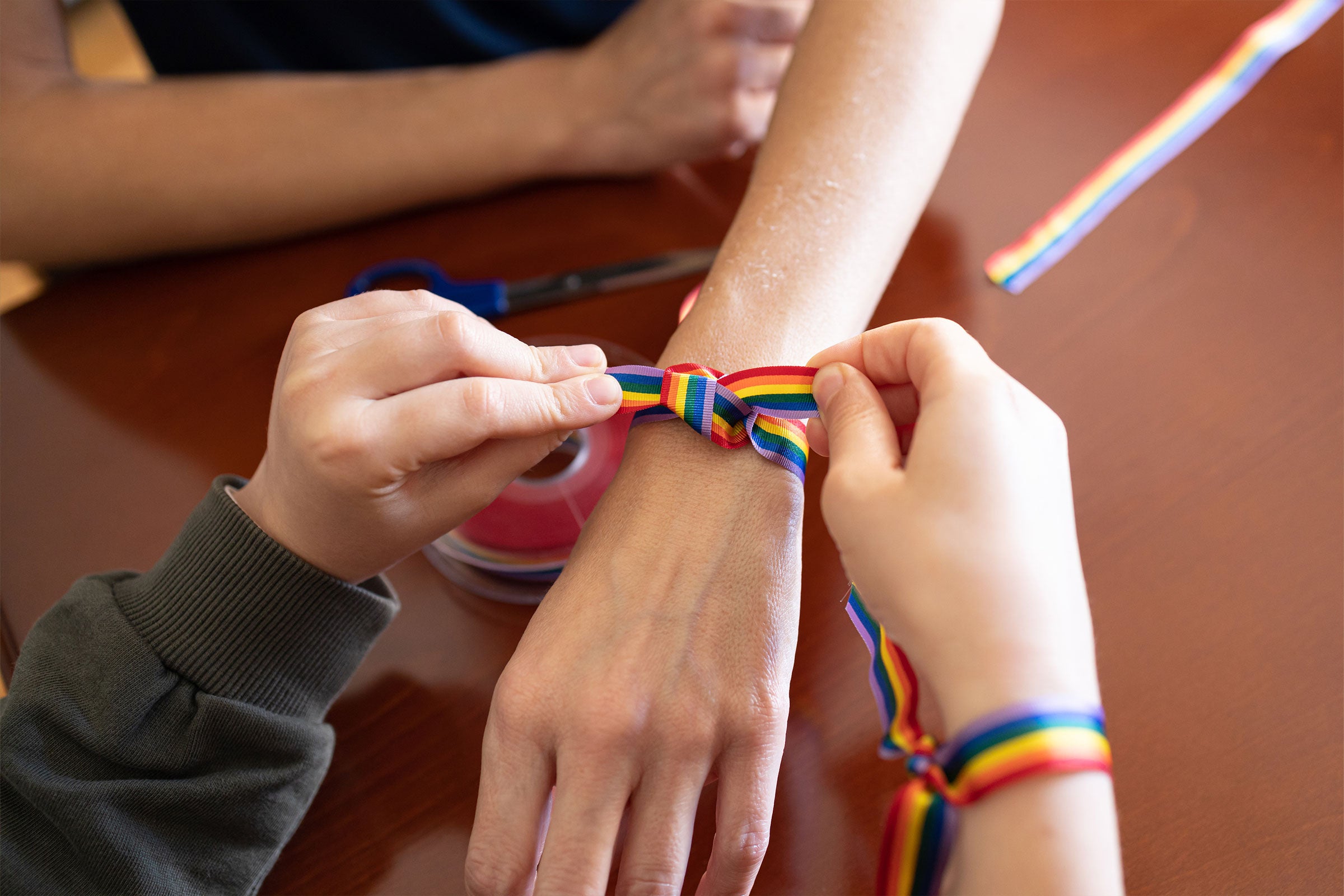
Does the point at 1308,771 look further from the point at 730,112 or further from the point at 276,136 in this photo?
the point at 276,136

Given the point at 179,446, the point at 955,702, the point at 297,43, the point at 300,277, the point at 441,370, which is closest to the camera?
the point at 955,702

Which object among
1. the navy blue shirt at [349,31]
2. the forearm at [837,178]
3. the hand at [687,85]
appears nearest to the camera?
the forearm at [837,178]

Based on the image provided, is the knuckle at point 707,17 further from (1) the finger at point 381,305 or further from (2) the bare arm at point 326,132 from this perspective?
(1) the finger at point 381,305

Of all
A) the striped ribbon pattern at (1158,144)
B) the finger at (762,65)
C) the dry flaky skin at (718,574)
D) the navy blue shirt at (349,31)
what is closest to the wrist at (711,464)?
the dry flaky skin at (718,574)

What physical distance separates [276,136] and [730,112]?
54 cm

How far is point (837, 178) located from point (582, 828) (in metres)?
0.62

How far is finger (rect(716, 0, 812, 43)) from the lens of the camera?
1033 millimetres

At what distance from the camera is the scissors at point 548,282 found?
909 millimetres

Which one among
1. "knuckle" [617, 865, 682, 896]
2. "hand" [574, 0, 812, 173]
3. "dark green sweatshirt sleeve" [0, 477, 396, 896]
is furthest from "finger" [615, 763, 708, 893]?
"hand" [574, 0, 812, 173]

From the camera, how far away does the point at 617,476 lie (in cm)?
73

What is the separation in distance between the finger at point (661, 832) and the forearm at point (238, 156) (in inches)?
28.2

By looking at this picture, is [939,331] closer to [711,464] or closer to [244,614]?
[711,464]

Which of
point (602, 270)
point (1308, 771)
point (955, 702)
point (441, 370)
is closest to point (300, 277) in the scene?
point (602, 270)

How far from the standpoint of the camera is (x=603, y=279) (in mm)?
924
